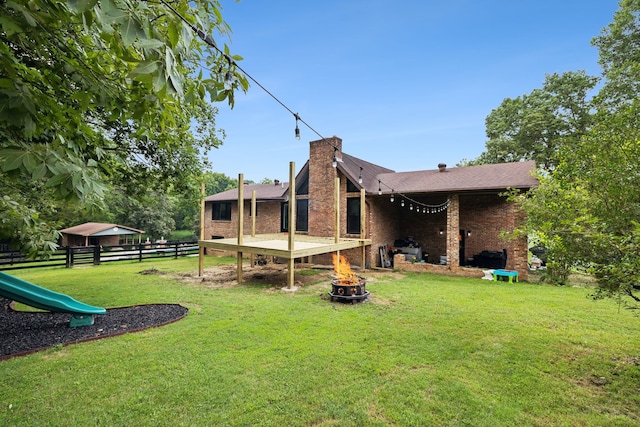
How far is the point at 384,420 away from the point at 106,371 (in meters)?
3.98

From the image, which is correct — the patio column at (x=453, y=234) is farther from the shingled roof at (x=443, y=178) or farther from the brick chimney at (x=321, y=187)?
the brick chimney at (x=321, y=187)

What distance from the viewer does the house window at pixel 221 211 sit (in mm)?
20312

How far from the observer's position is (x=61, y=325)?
19.8ft

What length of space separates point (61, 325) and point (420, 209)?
15.1 m

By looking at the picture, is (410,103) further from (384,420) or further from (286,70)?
(384,420)

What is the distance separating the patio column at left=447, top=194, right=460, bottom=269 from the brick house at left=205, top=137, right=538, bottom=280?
41mm

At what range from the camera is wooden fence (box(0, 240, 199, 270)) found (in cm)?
1333

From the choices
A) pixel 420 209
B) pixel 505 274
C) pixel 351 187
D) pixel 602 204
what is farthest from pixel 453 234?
pixel 602 204

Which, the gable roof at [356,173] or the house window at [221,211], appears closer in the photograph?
the gable roof at [356,173]

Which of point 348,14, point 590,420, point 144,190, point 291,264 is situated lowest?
point 590,420

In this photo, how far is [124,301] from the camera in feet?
25.8

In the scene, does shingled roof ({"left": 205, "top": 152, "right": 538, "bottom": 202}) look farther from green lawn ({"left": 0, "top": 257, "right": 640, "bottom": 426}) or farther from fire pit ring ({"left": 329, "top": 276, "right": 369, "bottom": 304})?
fire pit ring ({"left": 329, "top": 276, "right": 369, "bottom": 304})

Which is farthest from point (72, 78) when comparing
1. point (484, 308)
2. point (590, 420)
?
point (484, 308)

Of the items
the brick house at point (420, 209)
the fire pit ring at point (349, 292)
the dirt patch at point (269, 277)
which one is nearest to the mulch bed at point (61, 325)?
the dirt patch at point (269, 277)
